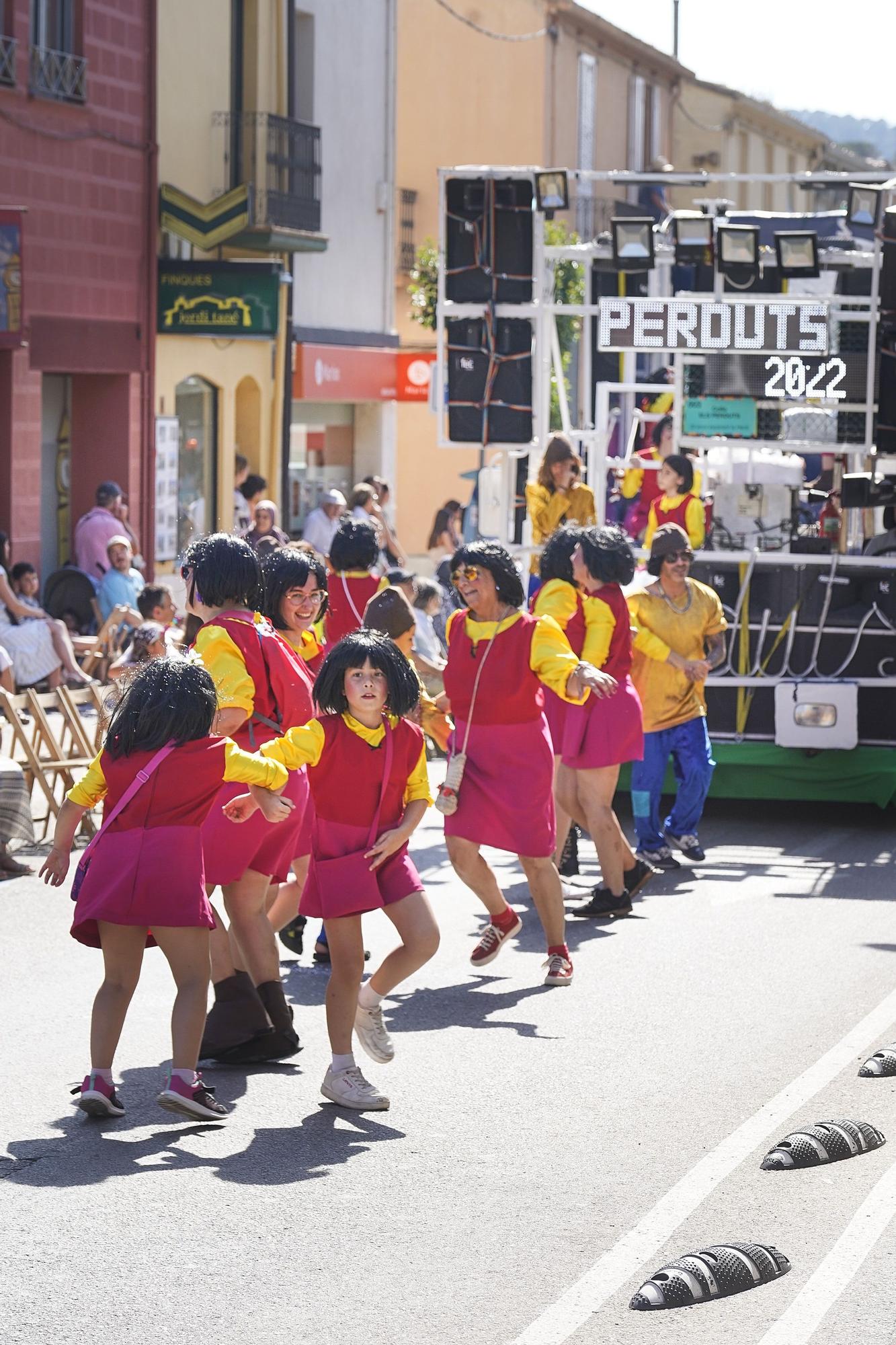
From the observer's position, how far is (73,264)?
20578 millimetres

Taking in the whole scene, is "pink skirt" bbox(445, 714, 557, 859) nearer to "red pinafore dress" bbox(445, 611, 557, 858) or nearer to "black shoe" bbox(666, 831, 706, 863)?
"red pinafore dress" bbox(445, 611, 557, 858)

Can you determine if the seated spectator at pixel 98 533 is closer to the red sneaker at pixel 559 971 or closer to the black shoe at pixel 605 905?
the black shoe at pixel 605 905

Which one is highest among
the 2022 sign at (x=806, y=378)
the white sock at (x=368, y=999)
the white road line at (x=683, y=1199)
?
the 2022 sign at (x=806, y=378)

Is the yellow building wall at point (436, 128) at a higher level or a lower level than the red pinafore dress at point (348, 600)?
higher

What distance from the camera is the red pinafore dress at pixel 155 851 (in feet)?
21.3

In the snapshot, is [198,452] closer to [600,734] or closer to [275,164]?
[275,164]

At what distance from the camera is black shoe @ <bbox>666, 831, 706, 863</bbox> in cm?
1130

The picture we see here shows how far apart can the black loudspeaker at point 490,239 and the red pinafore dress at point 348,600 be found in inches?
200

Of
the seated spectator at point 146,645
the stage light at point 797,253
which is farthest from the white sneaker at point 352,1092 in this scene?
the stage light at point 797,253

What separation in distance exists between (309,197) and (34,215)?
6.55 metres

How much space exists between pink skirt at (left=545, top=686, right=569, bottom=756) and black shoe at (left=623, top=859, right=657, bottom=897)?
68 cm

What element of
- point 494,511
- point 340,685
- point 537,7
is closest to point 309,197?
point 494,511

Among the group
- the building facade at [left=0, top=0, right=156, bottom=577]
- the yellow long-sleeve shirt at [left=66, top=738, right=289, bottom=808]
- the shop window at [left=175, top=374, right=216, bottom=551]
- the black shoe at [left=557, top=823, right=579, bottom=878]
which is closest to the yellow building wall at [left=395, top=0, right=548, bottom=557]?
the shop window at [left=175, top=374, right=216, bottom=551]

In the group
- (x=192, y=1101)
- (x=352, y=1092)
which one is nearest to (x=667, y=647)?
(x=352, y=1092)
